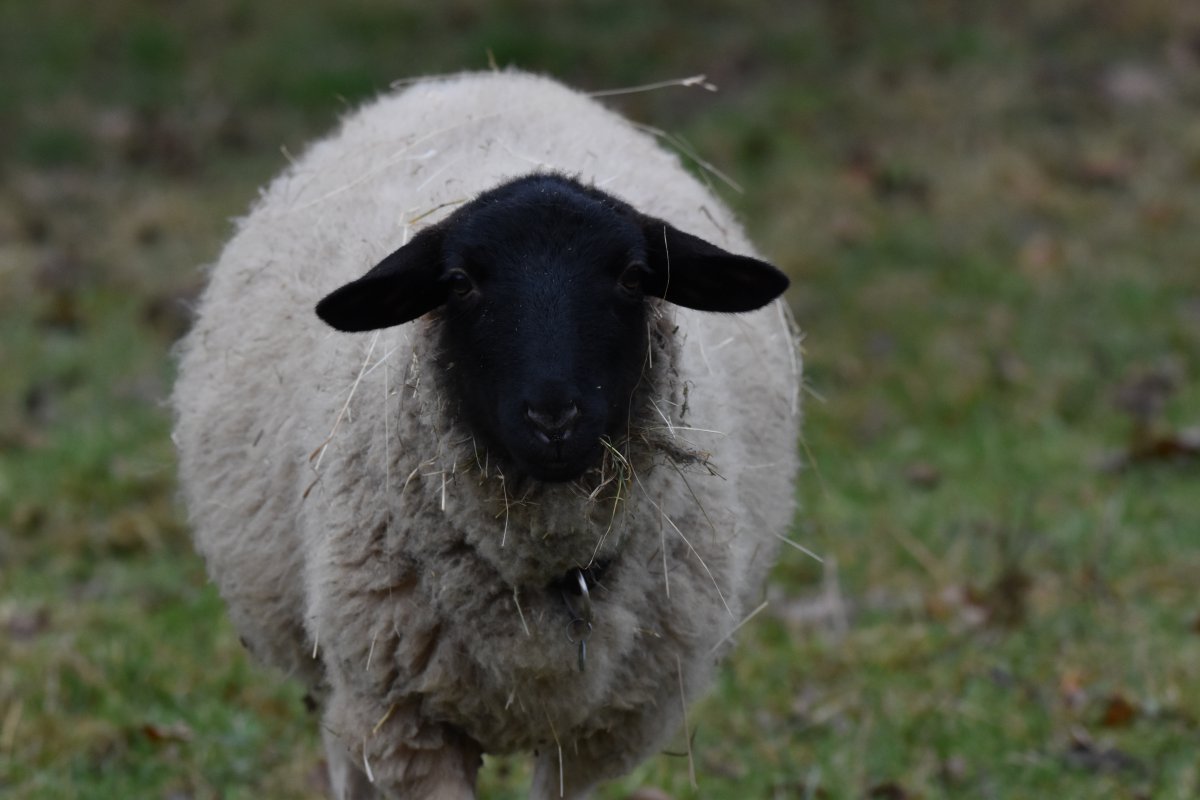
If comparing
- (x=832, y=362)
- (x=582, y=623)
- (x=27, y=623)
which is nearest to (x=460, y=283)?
(x=582, y=623)

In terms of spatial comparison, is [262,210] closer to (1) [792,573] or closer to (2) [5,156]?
(1) [792,573]

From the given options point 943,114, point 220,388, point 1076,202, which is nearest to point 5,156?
Result: point 943,114

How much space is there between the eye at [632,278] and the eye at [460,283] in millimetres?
331

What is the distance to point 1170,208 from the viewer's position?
1102 cm

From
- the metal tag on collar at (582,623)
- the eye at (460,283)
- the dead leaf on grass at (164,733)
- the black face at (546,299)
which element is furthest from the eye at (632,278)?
the dead leaf on grass at (164,733)

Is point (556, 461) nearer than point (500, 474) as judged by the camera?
Yes

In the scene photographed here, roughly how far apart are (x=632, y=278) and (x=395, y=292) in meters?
0.53

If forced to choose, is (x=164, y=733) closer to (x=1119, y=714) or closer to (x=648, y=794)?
(x=648, y=794)

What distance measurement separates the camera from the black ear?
144 inches

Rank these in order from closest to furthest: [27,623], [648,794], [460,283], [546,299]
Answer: [546,299], [460,283], [648,794], [27,623]

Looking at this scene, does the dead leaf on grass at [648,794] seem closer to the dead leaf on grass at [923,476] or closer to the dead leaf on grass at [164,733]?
the dead leaf on grass at [164,733]

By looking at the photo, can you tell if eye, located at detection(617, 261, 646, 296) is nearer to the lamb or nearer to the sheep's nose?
the lamb

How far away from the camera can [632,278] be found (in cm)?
365

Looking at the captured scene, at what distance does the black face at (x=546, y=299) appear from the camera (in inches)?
134
